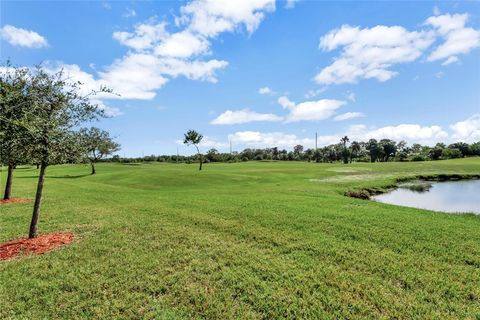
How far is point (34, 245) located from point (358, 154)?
15763 cm

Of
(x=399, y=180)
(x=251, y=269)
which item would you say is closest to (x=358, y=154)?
(x=399, y=180)

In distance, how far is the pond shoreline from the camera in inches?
Answer: 1055

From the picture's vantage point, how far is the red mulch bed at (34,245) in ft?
29.8

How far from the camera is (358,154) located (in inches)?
5866

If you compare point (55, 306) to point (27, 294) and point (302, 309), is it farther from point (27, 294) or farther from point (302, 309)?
point (302, 309)

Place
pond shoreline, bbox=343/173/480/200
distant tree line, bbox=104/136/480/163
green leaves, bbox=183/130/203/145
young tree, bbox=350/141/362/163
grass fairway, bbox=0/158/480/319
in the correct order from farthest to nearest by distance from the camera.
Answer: young tree, bbox=350/141/362/163, distant tree line, bbox=104/136/480/163, green leaves, bbox=183/130/203/145, pond shoreline, bbox=343/173/480/200, grass fairway, bbox=0/158/480/319

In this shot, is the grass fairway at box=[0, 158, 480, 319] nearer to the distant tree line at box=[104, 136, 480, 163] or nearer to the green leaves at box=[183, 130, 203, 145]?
the green leaves at box=[183, 130, 203, 145]

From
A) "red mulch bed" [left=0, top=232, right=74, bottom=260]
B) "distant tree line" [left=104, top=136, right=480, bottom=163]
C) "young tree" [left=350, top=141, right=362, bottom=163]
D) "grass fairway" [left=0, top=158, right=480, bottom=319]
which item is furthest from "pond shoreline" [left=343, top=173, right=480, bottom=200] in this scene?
"young tree" [left=350, top=141, right=362, bottom=163]

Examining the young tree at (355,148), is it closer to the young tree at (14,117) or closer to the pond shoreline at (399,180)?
the pond shoreline at (399,180)

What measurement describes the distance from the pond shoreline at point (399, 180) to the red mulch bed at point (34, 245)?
2349cm

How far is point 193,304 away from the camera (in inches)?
232

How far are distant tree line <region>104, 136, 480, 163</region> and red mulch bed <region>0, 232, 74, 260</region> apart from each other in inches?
4378

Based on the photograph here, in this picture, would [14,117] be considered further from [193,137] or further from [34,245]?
[193,137]

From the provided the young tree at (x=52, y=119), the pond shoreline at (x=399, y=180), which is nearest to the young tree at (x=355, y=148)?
the pond shoreline at (x=399, y=180)
